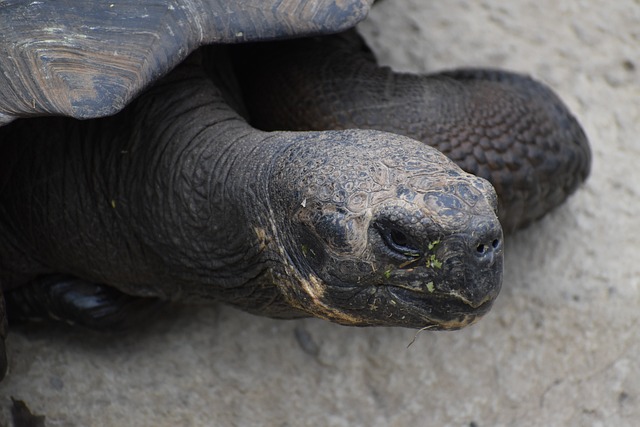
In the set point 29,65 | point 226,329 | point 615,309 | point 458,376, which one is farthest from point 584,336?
point 29,65

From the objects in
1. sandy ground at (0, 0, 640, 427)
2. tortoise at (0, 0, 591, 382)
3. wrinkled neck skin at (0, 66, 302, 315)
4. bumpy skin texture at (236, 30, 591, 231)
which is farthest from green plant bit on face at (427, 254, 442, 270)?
sandy ground at (0, 0, 640, 427)

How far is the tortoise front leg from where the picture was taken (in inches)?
105

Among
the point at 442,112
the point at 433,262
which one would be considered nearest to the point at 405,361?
the point at 442,112

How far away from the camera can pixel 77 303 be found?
266 cm

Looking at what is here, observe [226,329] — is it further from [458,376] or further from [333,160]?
[333,160]

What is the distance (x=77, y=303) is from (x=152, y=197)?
0.48m

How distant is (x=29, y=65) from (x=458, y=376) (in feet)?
4.56

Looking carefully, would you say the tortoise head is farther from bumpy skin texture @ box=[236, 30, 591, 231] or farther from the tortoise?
bumpy skin texture @ box=[236, 30, 591, 231]

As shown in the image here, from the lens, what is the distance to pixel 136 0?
221 cm

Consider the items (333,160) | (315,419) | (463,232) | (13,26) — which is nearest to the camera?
(463,232)

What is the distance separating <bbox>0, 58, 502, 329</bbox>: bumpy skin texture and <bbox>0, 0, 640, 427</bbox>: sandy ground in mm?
235

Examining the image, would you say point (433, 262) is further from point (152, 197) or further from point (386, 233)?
point (152, 197)

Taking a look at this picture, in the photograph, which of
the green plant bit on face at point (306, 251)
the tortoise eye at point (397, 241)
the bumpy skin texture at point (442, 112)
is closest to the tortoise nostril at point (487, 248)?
the tortoise eye at point (397, 241)

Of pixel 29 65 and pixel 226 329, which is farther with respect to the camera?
pixel 226 329
